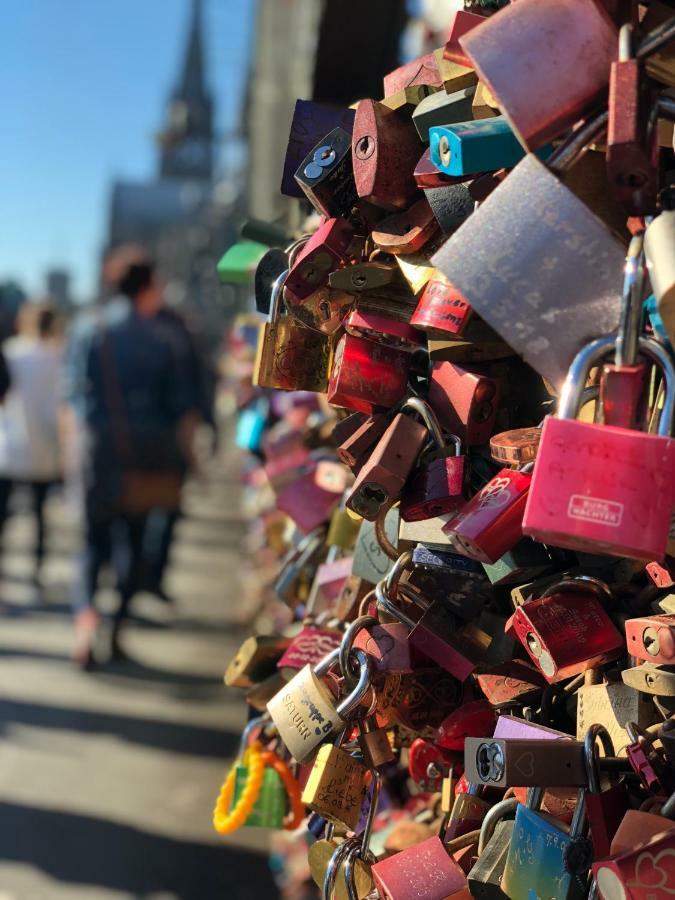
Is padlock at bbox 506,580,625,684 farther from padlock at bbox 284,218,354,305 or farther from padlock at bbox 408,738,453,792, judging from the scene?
padlock at bbox 284,218,354,305

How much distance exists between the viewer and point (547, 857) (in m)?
0.83

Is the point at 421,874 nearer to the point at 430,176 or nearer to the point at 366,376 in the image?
the point at 366,376

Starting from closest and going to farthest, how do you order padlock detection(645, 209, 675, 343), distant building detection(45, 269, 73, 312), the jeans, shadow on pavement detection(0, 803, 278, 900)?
padlock detection(645, 209, 675, 343) < shadow on pavement detection(0, 803, 278, 900) < the jeans < distant building detection(45, 269, 73, 312)

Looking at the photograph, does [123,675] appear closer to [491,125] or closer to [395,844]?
[395,844]

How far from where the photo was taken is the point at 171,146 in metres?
27.7

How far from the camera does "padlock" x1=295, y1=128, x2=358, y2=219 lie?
3.21 feet

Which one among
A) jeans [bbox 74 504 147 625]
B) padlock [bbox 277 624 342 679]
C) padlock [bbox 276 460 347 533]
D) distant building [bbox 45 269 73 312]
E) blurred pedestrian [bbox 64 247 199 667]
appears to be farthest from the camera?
distant building [bbox 45 269 73 312]

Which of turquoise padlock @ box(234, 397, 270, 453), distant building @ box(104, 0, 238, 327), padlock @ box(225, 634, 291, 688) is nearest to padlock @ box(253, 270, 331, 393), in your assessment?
padlock @ box(225, 634, 291, 688)

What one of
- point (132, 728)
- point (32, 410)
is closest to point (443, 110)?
point (132, 728)

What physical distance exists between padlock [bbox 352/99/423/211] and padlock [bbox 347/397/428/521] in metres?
0.19

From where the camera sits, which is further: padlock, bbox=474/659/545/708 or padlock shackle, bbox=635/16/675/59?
padlock, bbox=474/659/545/708

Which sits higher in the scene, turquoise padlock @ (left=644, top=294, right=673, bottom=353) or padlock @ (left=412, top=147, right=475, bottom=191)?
padlock @ (left=412, top=147, right=475, bottom=191)

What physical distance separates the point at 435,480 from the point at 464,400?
77 millimetres

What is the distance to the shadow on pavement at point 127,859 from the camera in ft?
8.75
